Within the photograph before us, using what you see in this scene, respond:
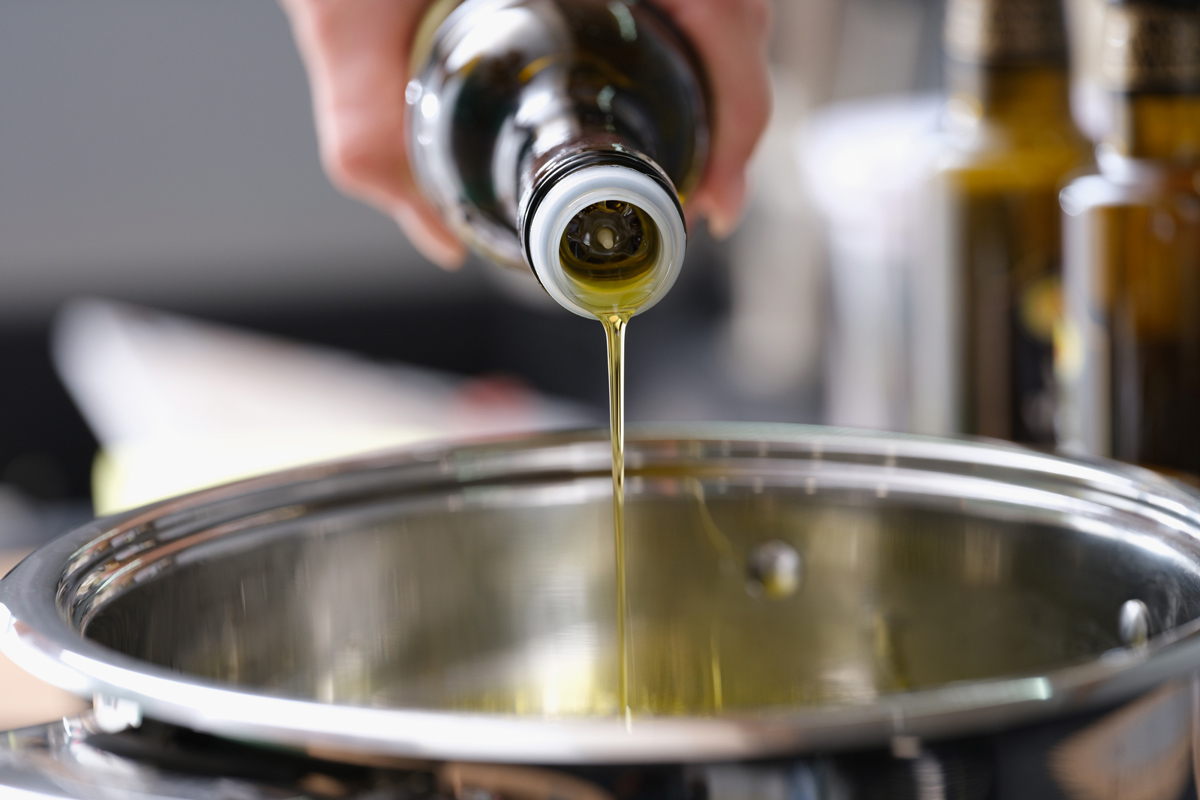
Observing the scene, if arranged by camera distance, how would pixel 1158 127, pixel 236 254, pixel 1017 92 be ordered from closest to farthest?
pixel 1158 127 < pixel 1017 92 < pixel 236 254

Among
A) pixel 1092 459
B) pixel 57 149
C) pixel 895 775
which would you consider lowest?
pixel 895 775

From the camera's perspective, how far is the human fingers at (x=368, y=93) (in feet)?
1.59

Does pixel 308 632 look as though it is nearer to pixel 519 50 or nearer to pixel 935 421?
pixel 519 50

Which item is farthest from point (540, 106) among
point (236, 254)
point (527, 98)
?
point (236, 254)

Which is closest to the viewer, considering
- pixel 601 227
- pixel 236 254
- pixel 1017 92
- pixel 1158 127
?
pixel 601 227

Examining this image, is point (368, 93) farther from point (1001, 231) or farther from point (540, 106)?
point (1001, 231)

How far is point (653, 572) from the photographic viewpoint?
0.44 metres

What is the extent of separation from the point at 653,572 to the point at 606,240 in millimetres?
127

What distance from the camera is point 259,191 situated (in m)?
2.33

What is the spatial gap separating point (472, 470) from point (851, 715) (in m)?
0.24

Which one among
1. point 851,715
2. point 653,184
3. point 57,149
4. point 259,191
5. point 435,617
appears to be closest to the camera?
point 851,715

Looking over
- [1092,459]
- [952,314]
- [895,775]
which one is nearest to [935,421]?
[952,314]

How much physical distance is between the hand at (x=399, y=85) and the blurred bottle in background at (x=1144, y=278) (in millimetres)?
119

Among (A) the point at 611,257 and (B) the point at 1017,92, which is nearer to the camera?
(A) the point at 611,257
